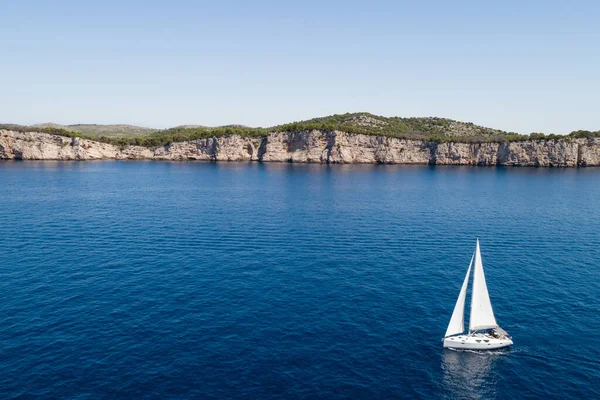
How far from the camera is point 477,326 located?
137 feet

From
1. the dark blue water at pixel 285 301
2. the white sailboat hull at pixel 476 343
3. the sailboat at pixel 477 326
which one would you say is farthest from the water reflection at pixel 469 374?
the sailboat at pixel 477 326

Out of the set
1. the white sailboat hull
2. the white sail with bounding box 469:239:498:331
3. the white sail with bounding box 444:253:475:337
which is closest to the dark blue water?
the white sailboat hull

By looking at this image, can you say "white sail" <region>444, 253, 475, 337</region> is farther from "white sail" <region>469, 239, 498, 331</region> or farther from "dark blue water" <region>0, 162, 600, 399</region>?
"dark blue water" <region>0, 162, 600, 399</region>

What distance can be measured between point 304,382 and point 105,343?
2048 cm

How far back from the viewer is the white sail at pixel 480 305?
1639 inches

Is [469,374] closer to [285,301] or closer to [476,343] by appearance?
[476,343]

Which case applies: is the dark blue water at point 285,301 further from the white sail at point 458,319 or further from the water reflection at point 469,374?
the white sail at point 458,319

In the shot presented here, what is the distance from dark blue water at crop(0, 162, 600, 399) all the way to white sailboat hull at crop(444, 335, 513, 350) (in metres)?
1.00

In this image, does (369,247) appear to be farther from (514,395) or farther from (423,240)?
(514,395)

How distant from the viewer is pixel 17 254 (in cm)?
6309

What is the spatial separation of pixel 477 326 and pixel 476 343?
214cm

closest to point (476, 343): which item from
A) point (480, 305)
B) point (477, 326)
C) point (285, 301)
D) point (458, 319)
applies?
point (477, 326)

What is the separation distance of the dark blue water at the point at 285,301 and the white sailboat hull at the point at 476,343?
100 cm

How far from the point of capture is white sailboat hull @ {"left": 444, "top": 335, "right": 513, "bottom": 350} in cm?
3997
